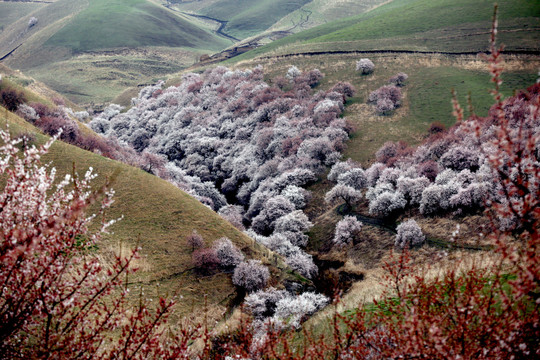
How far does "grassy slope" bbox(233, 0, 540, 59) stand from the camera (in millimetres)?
57616

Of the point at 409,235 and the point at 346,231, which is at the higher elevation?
the point at 409,235

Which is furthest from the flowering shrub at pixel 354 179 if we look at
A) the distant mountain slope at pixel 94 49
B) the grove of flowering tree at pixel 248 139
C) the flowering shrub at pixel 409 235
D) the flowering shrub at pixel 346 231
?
the distant mountain slope at pixel 94 49

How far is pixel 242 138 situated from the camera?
2159 inches

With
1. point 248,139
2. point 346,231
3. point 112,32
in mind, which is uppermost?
point 112,32

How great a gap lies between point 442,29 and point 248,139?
50.9 m

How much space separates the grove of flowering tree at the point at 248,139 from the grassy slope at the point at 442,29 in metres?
21.5

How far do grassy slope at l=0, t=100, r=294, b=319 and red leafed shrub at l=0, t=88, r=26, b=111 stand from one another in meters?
5.73

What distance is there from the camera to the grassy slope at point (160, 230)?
19203mm

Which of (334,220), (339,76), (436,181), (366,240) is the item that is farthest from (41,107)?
(339,76)

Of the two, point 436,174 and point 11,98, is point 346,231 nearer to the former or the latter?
point 436,174

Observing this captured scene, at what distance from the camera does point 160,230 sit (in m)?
22.4

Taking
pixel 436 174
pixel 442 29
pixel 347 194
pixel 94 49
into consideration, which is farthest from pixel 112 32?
pixel 436 174

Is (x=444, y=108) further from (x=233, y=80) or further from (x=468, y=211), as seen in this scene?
(x=233, y=80)

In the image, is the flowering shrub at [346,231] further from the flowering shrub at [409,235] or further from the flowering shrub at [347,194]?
the flowering shrub at [409,235]
